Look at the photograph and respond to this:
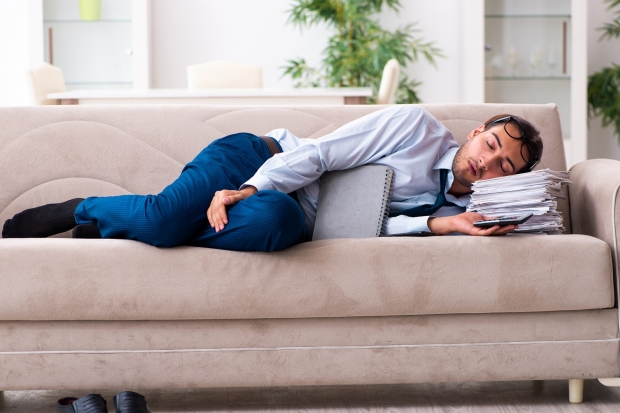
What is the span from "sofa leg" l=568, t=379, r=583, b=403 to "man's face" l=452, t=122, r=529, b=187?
0.53m

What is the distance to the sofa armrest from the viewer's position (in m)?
1.73

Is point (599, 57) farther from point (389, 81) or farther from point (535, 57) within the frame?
point (389, 81)

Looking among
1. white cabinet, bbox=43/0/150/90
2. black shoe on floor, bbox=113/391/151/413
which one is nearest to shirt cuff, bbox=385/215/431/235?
black shoe on floor, bbox=113/391/151/413

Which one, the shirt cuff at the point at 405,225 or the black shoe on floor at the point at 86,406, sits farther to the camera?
the shirt cuff at the point at 405,225

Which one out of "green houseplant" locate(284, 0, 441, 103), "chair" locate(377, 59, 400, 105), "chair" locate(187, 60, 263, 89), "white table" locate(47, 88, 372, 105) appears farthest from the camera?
"green houseplant" locate(284, 0, 441, 103)

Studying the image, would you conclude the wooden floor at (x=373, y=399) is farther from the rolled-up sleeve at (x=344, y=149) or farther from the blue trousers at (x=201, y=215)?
the rolled-up sleeve at (x=344, y=149)

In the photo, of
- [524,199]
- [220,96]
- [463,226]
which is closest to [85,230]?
[463,226]

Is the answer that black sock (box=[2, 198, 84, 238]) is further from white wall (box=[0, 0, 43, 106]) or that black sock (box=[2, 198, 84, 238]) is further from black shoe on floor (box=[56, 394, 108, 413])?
white wall (box=[0, 0, 43, 106])

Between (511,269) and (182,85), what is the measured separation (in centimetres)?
398

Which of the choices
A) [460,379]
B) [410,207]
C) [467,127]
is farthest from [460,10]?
[460,379]

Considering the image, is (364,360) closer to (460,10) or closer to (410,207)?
(410,207)

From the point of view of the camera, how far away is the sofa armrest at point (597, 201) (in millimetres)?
1728

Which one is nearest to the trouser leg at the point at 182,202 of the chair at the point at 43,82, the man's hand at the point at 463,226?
the man's hand at the point at 463,226

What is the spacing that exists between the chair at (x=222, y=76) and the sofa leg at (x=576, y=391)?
2933mm
